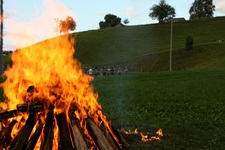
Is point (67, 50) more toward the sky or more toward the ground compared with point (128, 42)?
more toward the ground

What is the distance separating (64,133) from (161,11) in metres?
97.6

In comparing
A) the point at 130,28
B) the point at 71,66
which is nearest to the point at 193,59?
the point at 130,28

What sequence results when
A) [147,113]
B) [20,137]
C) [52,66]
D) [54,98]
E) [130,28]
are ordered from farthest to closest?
[130,28] → [147,113] → [52,66] → [54,98] → [20,137]

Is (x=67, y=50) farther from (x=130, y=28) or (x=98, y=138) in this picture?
(x=130, y=28)

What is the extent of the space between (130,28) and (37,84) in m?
92.0

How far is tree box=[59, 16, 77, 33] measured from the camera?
8.02 metres

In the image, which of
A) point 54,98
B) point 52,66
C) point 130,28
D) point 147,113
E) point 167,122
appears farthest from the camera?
point 130,28

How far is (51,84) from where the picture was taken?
259 inches

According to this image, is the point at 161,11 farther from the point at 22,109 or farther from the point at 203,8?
the point at 22,109

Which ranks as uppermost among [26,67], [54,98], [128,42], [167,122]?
[128,42]

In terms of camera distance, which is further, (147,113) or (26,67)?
(147,113)

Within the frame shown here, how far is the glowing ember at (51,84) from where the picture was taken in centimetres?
609

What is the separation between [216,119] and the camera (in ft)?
33.4

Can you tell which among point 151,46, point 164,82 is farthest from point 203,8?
point 164,82
